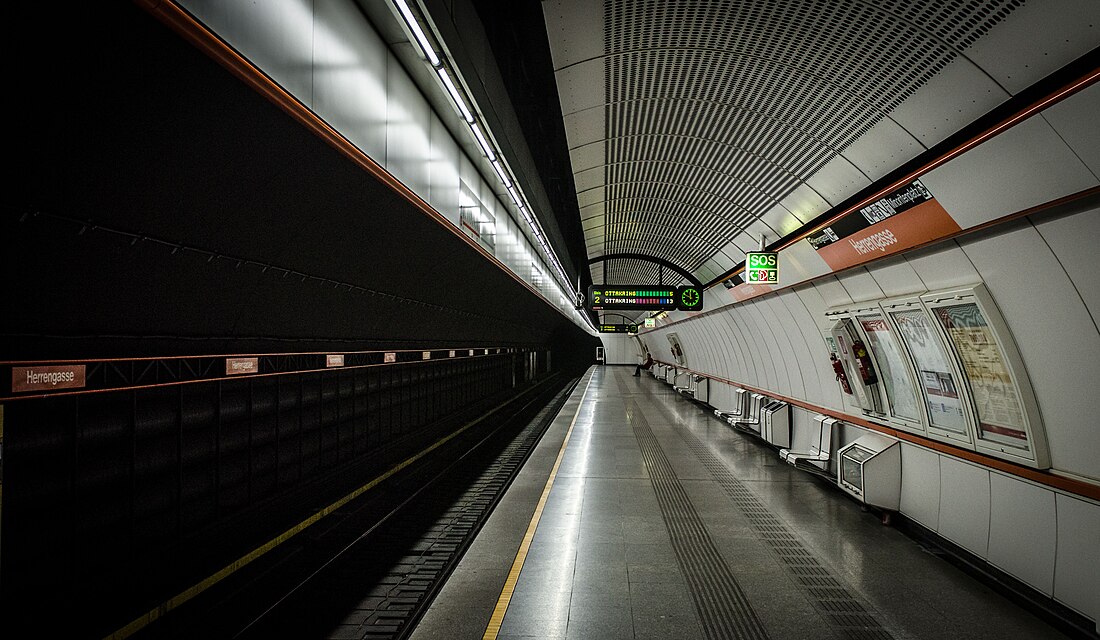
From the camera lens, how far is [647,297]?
16906 millimetres

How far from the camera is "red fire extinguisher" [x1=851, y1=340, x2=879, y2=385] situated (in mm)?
8023

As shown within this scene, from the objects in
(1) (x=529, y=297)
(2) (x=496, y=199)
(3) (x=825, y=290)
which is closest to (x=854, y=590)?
(3) (x=825, y=290)

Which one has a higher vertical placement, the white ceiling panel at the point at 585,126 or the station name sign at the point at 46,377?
the white ceiling panel at the point at 585,126

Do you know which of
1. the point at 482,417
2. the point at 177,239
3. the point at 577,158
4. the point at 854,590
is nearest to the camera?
the point at 177,239

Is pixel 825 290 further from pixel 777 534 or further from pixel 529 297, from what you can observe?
pixel 529 297

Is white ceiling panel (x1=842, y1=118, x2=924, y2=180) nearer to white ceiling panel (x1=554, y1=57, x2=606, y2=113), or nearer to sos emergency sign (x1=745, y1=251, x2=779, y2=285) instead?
white ceiling panel (x1=554, y1=57, x2=606, y2=113)

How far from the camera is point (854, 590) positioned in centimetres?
520

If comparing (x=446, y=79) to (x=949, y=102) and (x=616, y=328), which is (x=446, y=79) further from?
(x=616, y=328)

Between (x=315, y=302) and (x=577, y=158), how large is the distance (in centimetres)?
419

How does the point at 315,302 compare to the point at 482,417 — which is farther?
the point at 482,417

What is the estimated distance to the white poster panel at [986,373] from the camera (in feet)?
17.6

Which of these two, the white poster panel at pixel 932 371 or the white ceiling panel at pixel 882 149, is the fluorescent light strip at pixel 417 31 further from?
the white poster panel at pixel 932 371

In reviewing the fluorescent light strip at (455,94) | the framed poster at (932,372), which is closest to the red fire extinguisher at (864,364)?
the framed poster at (932,372)

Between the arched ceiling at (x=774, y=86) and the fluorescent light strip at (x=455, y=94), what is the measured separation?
1030 millimetres
